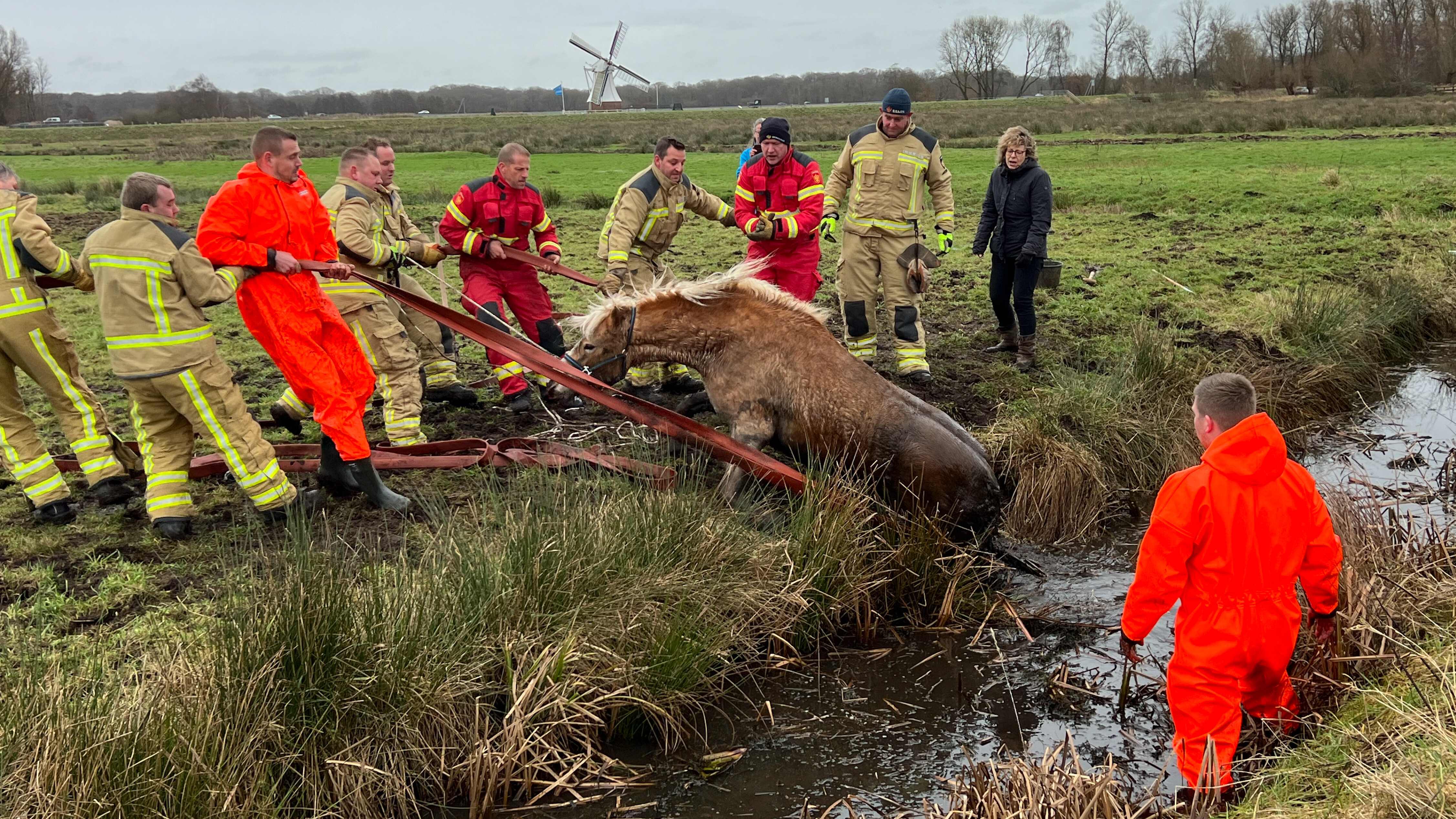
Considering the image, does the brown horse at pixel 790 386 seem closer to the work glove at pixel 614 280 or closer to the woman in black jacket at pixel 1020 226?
the work glove at pixel 614 280

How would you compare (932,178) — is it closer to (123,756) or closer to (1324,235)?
(123,756)

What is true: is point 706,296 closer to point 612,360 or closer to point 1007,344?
point 612,360

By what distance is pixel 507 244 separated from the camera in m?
9.55

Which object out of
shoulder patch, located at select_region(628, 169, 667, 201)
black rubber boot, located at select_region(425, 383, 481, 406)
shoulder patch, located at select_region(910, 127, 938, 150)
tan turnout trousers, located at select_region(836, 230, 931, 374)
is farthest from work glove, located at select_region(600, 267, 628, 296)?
shoulder patch, located at select_region(910, 127, 938, 150)

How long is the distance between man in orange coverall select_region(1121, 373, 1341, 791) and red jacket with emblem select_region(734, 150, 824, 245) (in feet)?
18.6

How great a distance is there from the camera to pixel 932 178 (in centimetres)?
970

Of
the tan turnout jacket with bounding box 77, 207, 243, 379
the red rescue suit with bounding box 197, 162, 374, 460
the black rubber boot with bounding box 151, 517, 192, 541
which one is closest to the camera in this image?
the tan turnout jacket with bounding box 77, 207, 243, 379

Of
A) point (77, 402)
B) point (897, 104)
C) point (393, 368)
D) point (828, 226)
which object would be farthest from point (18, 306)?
point (897, 104)

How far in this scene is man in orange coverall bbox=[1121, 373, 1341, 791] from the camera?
3.86 metres

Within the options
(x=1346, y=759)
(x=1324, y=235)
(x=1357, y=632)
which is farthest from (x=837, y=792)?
(x=1324, y=235)

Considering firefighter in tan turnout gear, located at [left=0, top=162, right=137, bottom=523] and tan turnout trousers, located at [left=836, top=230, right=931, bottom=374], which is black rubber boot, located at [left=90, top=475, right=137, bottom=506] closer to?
firefighter in tan turnout gear, located at [left=0, top=162, right=137, bottom=523]

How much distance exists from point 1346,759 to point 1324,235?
52.8ft

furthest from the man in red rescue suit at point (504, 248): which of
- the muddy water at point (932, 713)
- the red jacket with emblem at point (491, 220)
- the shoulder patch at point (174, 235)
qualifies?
the muddy water at point (932, 713)

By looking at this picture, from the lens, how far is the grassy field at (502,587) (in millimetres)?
3916
